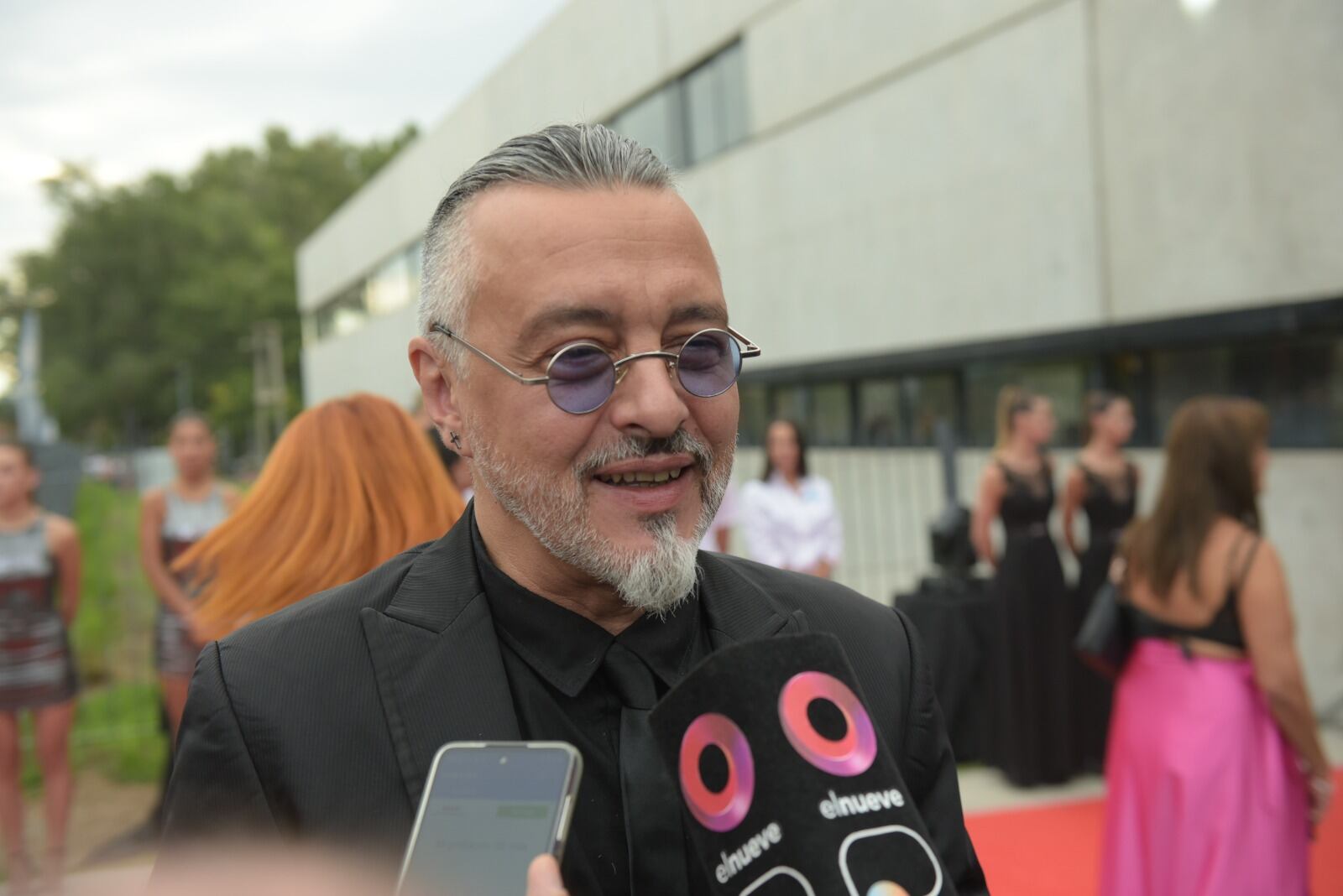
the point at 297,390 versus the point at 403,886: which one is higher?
the point at 297,390

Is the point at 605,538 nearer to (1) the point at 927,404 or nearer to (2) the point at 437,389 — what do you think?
(2) the point at 437,389

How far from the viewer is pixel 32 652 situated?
5.20m

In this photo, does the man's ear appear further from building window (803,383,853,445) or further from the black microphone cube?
building window (803,383,853,445)

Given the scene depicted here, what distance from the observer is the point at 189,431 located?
5879 millimetres

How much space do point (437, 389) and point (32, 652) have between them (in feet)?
14.8

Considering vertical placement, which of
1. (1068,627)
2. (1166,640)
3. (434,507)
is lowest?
(1068,627)

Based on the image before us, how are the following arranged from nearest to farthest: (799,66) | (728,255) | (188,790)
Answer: (188,790) < (799,66) < (728,255)

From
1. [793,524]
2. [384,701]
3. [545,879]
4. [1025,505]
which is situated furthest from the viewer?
[793,524]

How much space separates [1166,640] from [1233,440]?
74cm

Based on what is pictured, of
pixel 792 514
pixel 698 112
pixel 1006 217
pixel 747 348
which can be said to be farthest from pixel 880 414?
pixel 747 348

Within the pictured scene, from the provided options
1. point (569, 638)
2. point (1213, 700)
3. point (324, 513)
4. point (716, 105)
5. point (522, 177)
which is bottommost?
point (1213, 700)

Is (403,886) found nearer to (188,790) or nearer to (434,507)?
(188,790)

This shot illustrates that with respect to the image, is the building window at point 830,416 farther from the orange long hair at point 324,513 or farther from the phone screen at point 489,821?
the phone screen at point 489,821

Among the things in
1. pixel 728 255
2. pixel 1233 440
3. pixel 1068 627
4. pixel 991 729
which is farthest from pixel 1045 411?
pixel 728 255
